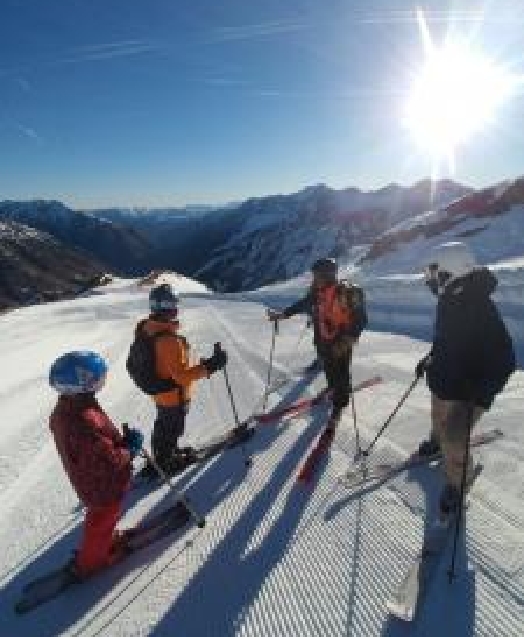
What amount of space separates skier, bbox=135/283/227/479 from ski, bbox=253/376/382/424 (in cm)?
184

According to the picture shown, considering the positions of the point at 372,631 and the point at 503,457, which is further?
the point at 503,457

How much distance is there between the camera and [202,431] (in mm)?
9227

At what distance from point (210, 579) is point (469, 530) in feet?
6.65

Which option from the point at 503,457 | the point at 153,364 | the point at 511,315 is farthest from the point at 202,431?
the point at 511,315

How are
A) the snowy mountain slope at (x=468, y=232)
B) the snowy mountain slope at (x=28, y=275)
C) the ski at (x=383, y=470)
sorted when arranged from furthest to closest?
the snowy mountain slope at (x=28, y=275) < the snowy mountain slope at (x=468, y=232) < the ski at (x=383, y=470)

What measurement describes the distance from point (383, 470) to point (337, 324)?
257 centimetres

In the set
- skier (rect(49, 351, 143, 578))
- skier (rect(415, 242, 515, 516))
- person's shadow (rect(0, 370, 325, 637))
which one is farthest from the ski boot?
skier (rect(49, 351, 143, 578))

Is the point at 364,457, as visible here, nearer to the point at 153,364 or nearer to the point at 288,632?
the point at 153,364

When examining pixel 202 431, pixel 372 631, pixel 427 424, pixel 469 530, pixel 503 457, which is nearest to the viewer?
pixel 372 631

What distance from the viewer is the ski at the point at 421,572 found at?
14.9ft

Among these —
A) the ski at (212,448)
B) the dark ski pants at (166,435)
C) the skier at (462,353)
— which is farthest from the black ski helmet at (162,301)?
the skier at (462,353)

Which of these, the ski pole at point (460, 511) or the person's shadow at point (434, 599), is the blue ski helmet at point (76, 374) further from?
the ski pole at point (460, 511)

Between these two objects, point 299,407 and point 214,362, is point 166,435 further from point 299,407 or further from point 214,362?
point 299,407

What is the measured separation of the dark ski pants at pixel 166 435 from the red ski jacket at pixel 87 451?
219 cm
